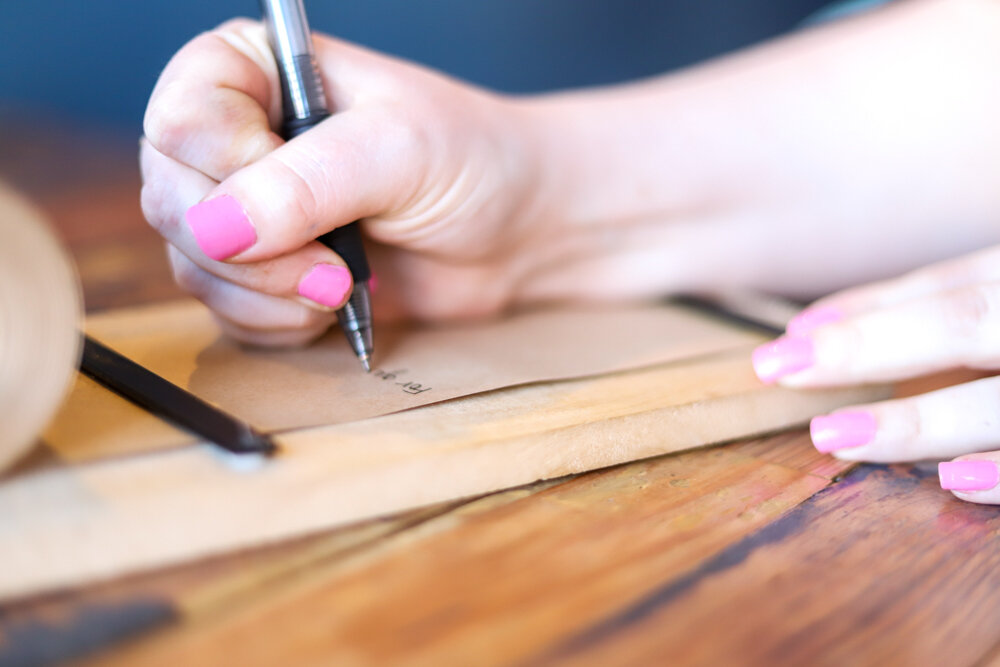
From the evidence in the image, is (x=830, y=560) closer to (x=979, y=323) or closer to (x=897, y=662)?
(x=897, y=662)

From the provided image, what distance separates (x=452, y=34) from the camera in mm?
1334

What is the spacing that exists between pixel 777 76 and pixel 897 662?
61 cm

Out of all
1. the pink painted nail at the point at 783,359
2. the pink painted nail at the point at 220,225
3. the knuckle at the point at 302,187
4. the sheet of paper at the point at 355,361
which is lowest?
the sheet of paper at the point at 355,361

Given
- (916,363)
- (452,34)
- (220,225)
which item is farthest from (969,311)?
(452,34)

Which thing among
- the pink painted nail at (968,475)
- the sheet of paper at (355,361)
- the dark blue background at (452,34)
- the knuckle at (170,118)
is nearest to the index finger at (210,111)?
the knuckle at (170,118)

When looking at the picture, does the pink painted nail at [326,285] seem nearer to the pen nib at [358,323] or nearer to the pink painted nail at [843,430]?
the pen nib at [358,323]

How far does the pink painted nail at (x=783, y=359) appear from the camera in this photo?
434mm

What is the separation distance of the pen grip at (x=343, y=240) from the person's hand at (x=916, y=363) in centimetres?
23

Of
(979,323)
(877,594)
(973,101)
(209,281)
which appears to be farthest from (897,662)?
(973,101)

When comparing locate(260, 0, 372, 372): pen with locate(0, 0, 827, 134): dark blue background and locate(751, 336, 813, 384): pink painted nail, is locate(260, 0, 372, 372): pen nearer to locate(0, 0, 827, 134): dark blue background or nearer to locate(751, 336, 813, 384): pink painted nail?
locate(751, 336, 813, 384): pink painted nail

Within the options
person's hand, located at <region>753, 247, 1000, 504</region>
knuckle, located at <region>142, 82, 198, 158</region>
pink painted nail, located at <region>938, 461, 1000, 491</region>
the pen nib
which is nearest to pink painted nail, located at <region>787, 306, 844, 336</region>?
person's hand, located at <region>753, 247, 1000, 504</region>

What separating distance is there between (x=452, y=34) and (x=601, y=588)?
1217 millimetres

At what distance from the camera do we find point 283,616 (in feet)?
0.84

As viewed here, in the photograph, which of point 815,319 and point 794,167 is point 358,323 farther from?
point 794,167
